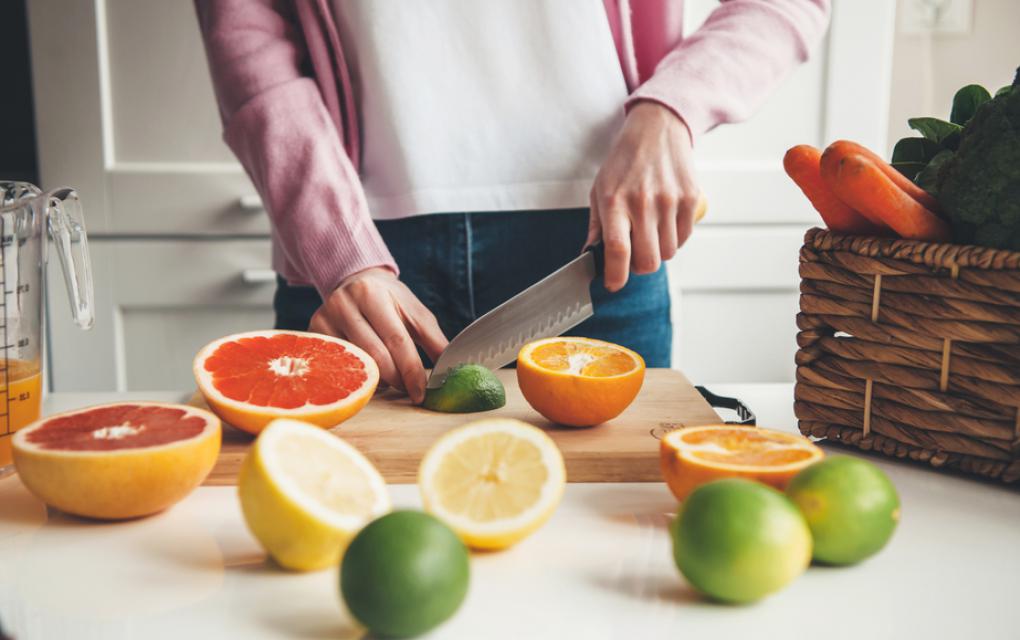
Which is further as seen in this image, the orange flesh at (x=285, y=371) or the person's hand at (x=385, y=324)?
the person's hand at (x=385, y=324)

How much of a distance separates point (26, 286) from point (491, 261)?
1.97 ft

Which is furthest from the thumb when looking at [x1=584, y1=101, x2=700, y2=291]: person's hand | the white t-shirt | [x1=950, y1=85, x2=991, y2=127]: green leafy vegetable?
[x1=950, y1=85, x2=991, y2=127]: green leafy vegetable

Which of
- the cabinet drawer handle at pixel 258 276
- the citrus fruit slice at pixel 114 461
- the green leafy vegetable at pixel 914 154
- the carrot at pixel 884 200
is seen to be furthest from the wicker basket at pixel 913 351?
the cabinet drawer handle at pixel 258 276

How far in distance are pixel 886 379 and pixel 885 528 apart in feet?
0.82

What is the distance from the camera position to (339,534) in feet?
1.94

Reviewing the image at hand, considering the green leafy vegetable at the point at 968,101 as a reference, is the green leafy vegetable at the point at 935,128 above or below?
below

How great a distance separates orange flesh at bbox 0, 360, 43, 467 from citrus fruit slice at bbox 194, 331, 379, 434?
0.46 ft

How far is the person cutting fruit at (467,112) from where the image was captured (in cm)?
115

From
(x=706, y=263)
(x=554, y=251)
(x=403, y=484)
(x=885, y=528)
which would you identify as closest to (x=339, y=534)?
(x=403, y=484)

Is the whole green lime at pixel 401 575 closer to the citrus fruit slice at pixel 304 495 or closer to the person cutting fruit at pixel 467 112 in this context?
the citrus fruit slice at pixel 304 495

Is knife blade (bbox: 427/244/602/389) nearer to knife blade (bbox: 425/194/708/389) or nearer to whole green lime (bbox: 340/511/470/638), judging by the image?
knife blade (bbox: 425/194/708/389)

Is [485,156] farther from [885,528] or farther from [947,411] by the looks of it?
[885,528]

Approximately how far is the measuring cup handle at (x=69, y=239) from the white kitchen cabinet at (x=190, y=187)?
1206 millimetres

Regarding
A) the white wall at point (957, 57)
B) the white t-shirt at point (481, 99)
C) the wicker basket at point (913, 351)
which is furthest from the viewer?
the white wall at point (957, 57)
